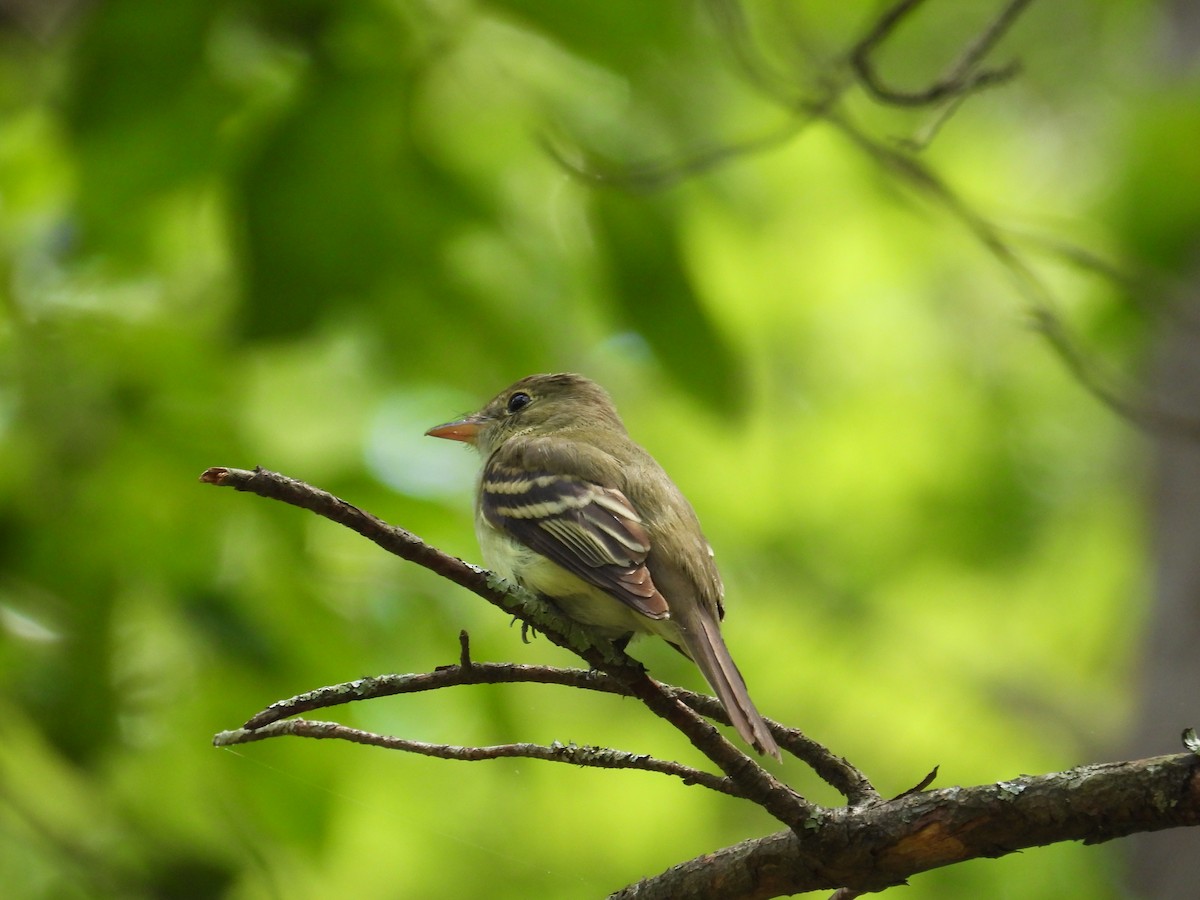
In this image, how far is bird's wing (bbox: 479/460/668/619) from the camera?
3385mm

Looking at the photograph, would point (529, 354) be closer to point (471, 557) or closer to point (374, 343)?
point (374, 343)

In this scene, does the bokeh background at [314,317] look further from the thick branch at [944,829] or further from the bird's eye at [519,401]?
the thick branch at [944,829]

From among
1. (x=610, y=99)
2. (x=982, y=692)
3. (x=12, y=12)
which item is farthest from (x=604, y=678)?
(x=982, y=692)

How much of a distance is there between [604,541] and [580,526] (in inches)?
4.6

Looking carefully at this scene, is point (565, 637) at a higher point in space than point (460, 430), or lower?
lower

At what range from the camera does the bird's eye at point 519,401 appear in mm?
5141

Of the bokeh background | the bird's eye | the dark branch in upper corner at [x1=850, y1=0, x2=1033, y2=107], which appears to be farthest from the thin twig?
the bird's eye

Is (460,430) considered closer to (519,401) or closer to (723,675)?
(519,401)

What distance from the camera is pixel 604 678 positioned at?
224 cm

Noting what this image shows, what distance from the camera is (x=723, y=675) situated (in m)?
2.95

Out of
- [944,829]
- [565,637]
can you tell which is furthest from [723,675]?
[944,829]

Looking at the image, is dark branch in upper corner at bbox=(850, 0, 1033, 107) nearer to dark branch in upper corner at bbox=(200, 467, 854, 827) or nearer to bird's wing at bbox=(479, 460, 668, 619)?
bird's wing at bbox=(479, 460, 668, 619)

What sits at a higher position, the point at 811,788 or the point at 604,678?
the point at 811,788

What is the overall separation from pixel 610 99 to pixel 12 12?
8.72 ft
